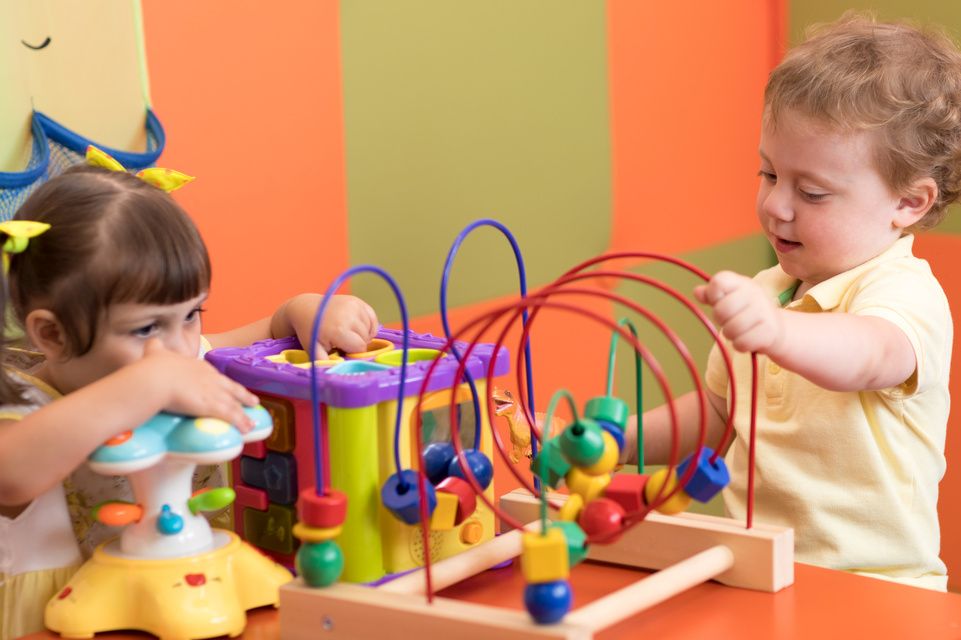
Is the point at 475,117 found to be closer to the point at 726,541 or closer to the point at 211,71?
the point at 211,71

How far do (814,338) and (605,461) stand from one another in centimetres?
23

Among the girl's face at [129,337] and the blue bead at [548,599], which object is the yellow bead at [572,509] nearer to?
the blue bead at [548,599]

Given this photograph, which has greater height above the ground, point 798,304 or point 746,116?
point 746,116

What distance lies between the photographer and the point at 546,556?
2.00 feet

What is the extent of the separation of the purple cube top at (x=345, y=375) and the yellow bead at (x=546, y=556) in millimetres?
187

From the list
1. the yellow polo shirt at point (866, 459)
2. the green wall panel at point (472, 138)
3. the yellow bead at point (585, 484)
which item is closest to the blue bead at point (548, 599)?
the yellow bead at point (585, 484)

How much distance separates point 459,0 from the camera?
4.47 feet

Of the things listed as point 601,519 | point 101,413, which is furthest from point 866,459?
point 101,413

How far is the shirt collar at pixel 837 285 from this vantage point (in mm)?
1015

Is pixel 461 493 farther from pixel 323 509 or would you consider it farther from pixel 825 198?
pixel 825 198

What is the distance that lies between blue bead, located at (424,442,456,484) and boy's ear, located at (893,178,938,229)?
490 millimetres

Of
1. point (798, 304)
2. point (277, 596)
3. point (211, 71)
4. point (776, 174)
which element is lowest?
point (277, 596)

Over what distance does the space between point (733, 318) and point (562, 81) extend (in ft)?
2.81

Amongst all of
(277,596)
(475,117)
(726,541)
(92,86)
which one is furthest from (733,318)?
(475,117)
